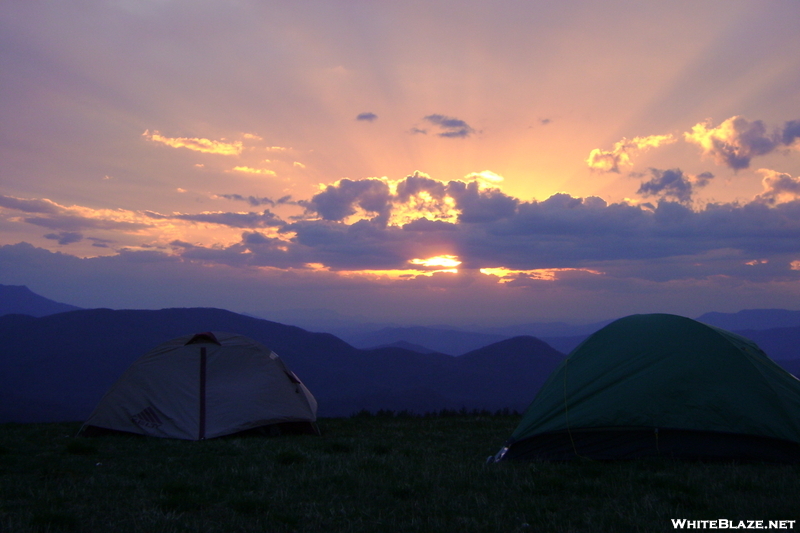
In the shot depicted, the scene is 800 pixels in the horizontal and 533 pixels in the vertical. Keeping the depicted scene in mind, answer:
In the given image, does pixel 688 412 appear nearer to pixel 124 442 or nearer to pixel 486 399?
pixel 124 442

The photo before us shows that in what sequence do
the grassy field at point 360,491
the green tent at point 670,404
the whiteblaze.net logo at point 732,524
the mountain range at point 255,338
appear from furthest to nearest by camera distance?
1. the mountain range at point 255,338
2. the green tent at point 670,404
3. the grassy field at point 360,491
4. the whiteblaze.net logo at point 732,524

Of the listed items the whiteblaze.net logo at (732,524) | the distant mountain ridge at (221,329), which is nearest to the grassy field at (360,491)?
the whiteblaze.net logo at (732,524)

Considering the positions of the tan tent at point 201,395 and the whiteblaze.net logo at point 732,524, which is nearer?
the whiteblaze.net logo at point 732,524

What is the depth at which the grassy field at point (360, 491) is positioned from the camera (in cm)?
625

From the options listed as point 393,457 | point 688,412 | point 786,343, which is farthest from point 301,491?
point 786,343

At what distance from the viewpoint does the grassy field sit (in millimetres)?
6246

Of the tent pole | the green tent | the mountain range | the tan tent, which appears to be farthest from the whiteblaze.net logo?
the mountain range

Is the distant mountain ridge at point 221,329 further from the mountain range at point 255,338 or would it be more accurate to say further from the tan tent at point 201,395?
the tan tent at point 201,395

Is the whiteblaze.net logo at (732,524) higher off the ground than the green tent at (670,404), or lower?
lower

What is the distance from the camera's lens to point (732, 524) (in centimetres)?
593

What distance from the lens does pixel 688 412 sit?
29.6ft

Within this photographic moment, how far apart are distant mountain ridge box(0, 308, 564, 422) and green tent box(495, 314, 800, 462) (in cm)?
11851

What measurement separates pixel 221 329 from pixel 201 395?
171980mm

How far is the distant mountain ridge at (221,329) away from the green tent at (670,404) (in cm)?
11851
